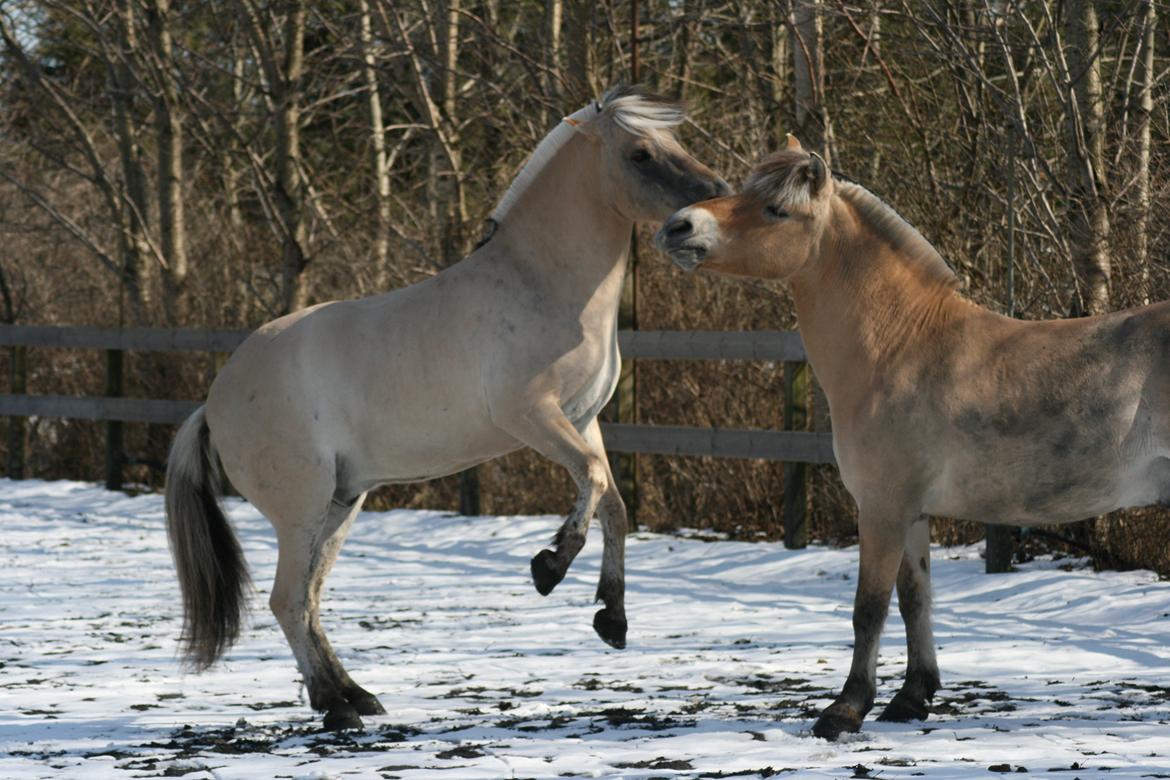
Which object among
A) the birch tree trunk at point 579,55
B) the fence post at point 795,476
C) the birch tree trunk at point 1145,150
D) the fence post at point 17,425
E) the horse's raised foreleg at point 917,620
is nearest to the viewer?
the horse's raised foreleg at point 917,620

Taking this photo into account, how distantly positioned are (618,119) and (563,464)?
1227 mm

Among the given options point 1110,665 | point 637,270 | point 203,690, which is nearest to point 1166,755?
point 1110,665

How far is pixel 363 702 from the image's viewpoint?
4.99 metres

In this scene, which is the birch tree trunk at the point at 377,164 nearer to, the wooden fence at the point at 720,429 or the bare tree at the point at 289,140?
the bare tree at the point at 289,140

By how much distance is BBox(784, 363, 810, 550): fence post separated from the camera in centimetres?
880

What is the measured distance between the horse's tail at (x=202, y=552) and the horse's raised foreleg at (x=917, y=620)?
7.66 feet

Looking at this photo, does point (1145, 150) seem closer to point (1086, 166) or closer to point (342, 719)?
point (1086, 166)

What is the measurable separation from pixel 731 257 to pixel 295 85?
8.14 meters

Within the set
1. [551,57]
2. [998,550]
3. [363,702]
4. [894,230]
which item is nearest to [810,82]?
[551,57]

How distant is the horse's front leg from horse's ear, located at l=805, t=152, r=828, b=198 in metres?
0.99

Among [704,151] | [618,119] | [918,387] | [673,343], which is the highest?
[704,151]

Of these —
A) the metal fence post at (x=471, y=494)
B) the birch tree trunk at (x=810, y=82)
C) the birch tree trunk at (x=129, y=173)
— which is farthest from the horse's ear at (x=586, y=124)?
the birch tree trunk at (x=129, y=173)

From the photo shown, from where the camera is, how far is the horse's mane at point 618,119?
5.10 m

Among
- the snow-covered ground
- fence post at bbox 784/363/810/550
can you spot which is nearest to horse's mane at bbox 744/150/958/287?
the snow-covered ground
